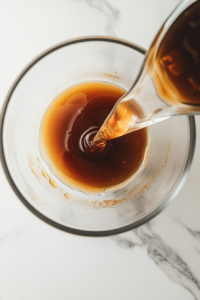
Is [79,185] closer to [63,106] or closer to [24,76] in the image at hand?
[63,106]

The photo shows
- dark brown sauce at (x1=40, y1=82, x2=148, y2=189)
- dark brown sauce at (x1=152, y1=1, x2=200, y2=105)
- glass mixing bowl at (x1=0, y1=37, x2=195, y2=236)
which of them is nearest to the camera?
dark brown sauce at (x1=152, y1=1, x2=200, y2=105)

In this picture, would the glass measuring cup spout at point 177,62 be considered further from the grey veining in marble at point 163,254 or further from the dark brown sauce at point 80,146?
the grey veining in marble at point 163,254

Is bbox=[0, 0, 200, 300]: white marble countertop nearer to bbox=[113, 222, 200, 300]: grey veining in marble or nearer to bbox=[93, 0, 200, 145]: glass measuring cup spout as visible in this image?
bbox=[113, 222, 200, 300]: grey veining in marble

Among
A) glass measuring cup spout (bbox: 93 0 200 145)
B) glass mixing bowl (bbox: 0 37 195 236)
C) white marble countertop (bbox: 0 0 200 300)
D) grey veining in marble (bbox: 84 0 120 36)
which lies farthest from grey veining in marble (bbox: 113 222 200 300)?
grey veining in marble (bbox: 84 0 120 36)

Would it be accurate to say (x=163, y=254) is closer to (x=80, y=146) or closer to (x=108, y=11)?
(x=80, y=146)

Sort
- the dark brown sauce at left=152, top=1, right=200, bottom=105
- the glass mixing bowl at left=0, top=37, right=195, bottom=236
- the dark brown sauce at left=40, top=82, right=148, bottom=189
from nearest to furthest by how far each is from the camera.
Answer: the dark brown sauce at left=152, top=1, right=200, bottom=105 < the glass mixing bowl at left=0, top=37, right=195, bottom=236 < the dark brown sauce at left=40, top=82, right=148, bottom=189

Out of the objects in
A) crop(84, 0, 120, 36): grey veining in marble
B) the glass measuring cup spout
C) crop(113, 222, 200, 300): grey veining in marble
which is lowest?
crop(113, 222, 200, 300): grey veining in marble

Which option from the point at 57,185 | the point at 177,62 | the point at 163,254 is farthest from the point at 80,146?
the point at 177,62
